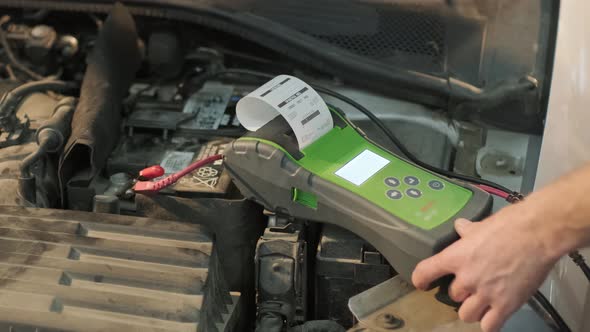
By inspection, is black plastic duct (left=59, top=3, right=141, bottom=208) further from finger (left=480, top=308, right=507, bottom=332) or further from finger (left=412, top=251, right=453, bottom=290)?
finger (left=480, top=308, right=507, bottom=332)

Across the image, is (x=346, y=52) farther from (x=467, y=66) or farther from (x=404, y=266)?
(x=404, y=266)

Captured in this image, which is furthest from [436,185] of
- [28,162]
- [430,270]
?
[28,162]

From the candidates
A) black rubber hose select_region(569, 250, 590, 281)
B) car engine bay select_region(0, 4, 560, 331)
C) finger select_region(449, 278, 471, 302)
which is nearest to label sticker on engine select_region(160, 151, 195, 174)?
car engine bay select_region(0, 4, 560, 331)

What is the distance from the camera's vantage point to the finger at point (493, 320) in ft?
2.89

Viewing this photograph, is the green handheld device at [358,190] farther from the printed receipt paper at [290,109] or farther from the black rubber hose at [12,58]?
the black rubber hose at [12,58]

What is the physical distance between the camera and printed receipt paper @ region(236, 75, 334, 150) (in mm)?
A: 1102

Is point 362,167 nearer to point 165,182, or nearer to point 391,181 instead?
point 391,181

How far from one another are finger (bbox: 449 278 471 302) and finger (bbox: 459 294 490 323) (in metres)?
0.01

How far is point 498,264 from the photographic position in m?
0.85

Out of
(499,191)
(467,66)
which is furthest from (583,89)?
(467,66)

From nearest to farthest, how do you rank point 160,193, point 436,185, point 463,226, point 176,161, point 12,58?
point 463,226 < point 436,185 < point 160,193 < point 176,161 < point 12,58

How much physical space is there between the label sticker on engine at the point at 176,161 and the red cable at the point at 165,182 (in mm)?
77

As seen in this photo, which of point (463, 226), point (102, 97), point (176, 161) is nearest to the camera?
point (463, 226)

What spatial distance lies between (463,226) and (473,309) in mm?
117
